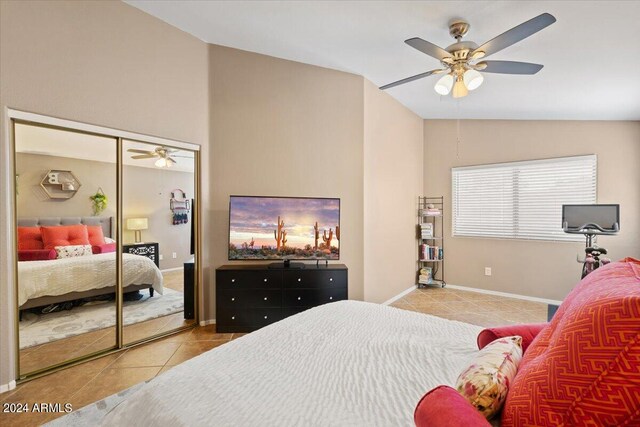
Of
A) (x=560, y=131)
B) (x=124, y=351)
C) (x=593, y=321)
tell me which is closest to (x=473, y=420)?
(x=593, y=321)

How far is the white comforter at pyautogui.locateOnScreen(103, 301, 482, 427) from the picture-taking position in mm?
914

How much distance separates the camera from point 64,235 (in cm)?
246

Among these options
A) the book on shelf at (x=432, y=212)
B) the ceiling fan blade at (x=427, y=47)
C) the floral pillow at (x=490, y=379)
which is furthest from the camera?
the book on shelf at (x=432, y=212)

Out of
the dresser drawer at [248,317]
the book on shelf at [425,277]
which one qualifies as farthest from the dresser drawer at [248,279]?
the book on shelf at [425,277]

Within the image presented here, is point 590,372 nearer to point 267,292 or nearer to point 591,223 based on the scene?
point 267,292

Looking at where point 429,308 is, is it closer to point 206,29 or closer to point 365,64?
point 365,64

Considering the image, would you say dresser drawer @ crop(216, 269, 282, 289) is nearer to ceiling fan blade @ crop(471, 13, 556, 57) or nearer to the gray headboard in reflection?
the gray headboard in reflection

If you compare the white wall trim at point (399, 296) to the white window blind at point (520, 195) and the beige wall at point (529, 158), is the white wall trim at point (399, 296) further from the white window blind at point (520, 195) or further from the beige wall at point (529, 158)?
the white window blind at point (520, 195)

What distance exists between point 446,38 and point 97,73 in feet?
10.6

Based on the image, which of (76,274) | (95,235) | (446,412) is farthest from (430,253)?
(76,274)

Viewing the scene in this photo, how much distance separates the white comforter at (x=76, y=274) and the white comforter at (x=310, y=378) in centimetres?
191

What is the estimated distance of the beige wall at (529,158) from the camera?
386cm

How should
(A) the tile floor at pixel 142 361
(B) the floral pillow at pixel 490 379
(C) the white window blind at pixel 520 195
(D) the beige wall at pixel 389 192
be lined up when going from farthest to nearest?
(C) the white window blind at pixel 520 195 < (D) the beige wall at pixel 389 192 < (A) the tile floor at pixel 142 361 < (B) the floral pillow at pixel 490 379

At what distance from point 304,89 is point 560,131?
378 centimetres
